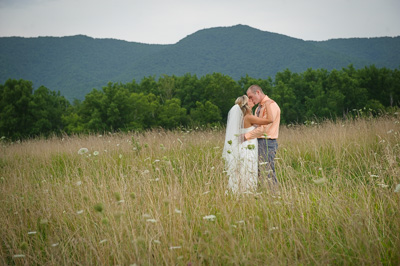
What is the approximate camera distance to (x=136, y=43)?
188 metres

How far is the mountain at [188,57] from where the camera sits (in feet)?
443

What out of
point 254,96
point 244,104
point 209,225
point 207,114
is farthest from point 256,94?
point 207,114

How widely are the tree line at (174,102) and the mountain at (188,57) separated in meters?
78.5

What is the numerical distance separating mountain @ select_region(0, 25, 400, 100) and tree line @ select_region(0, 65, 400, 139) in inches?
3090

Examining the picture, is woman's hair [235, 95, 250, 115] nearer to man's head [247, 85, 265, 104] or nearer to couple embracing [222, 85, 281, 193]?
Result: couple embracing [222, 85, 281, 193]

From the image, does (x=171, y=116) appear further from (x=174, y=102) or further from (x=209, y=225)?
(x=209, y=225)

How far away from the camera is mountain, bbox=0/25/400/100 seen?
13512 cm

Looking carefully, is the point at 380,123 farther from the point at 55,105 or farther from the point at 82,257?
the point at 55,105

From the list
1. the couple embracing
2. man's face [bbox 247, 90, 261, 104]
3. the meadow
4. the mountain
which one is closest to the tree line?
the couple embracing

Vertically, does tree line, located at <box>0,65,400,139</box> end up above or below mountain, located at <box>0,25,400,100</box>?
below

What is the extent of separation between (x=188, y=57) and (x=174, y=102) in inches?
4909

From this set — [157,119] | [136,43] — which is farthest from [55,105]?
[136,43]

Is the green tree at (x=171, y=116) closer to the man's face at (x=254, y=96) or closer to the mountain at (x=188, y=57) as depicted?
the man's face at (x=254, y=96)

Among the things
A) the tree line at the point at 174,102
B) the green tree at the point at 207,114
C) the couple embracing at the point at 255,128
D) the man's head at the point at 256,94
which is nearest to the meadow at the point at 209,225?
the couple embracing at the point at 255,128
